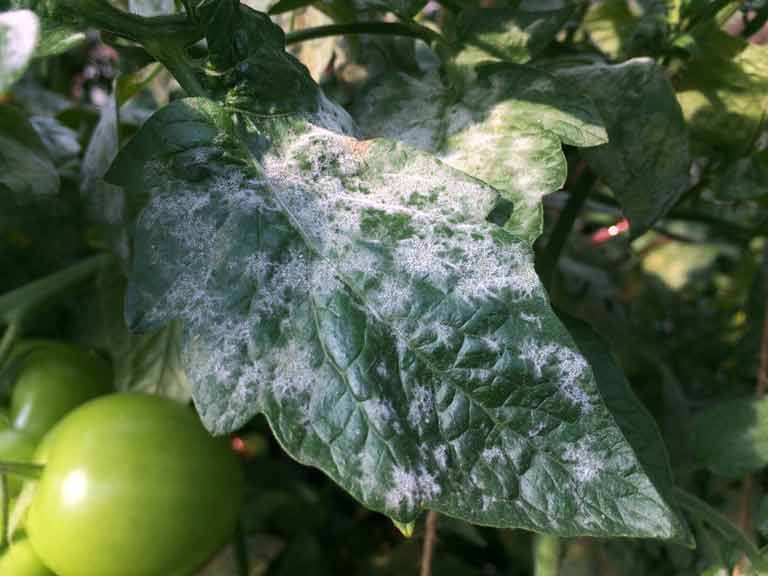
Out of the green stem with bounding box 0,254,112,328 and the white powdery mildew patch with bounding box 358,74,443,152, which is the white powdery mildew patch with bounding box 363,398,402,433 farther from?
the green stem with bounding box 0,254,112,328

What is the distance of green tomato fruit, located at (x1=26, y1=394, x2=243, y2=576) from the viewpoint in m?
0.56

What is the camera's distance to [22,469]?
0.60 m

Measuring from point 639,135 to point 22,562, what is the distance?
0.56 m

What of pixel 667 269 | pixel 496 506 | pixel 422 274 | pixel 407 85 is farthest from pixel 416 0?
pixel 667 269

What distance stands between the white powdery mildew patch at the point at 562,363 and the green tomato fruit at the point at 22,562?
1.43 ft

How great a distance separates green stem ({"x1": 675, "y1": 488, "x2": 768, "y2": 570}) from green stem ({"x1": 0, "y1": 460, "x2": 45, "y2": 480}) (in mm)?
485

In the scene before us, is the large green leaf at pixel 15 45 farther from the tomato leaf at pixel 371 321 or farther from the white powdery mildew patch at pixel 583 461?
the white powdery mildew patch at pixel 583 461

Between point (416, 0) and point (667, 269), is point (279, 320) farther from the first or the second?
point (667, 269)

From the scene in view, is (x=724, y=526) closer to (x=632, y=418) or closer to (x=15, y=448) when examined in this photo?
(x=632, y=418)

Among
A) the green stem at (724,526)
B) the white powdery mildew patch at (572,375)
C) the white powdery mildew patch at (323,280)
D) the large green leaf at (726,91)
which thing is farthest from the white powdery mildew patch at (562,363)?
the large green leaf at (726,91)

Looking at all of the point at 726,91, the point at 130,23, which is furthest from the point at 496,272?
the point at 726,91

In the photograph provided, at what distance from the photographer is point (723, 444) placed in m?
0.61

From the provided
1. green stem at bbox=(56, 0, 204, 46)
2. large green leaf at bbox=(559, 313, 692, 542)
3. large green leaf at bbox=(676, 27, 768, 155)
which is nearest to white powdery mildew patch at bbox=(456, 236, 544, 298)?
large green leaf at bbox=(559, 313, 692, 542)

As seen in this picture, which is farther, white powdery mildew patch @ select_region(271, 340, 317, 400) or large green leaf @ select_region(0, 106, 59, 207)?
large green leaf @ select_region(0, 106, 59, 207)
